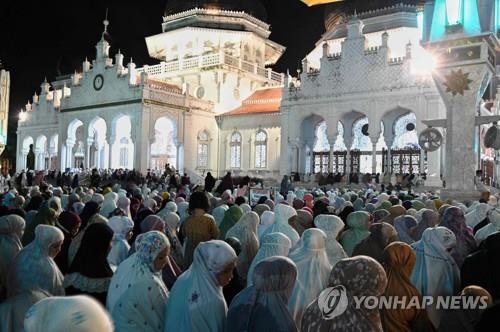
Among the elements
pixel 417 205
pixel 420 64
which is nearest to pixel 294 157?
pixel 420 64

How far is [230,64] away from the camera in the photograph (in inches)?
1071

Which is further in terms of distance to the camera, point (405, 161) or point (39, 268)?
point (405, 161)

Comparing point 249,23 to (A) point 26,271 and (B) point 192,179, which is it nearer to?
(B) point 192,179

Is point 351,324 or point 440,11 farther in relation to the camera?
point 440,11

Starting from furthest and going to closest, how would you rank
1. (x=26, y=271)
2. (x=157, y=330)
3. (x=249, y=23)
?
(x=249, y=23)
(x=26, y=271)
(x=157, y=330)

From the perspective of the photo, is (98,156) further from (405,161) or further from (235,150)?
(405,161)

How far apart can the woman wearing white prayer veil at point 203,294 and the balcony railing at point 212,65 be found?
81.1 ft

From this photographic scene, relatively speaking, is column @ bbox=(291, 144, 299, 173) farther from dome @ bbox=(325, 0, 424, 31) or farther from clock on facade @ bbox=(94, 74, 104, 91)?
clock on facade @ bbox=(94, 74, 104, 91)

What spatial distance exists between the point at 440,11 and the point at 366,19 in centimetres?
1478

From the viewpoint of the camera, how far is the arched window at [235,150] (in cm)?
2623

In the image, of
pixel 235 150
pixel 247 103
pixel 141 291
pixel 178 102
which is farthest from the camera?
pixel 247 103

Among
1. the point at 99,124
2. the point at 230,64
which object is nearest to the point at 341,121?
the point at 230,64

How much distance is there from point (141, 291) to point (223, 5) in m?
28.4

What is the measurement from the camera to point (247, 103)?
89.1ft
